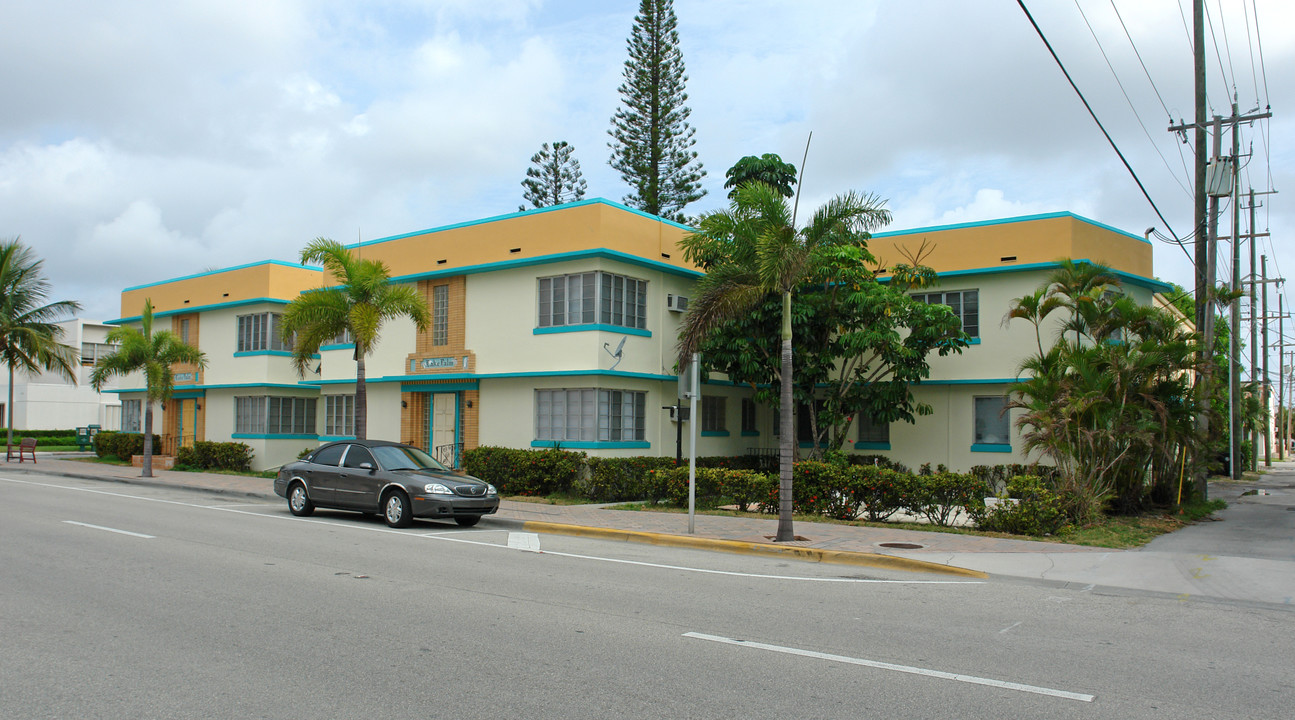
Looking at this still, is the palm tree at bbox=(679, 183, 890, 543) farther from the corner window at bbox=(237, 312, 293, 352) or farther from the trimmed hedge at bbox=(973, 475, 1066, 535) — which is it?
the corner window at bbox=(237, 312, 293, 352)

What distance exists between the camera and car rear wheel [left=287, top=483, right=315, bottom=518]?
1664 cm

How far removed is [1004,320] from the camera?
854 inches

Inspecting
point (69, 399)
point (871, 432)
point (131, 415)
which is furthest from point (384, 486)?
point (69, 399)

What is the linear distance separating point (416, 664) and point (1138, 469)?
50.3 ft

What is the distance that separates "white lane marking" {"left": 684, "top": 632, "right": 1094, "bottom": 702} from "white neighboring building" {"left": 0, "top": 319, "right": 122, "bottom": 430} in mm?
54708

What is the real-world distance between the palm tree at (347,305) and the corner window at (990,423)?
13.9 metres

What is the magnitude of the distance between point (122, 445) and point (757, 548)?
96.4 ft

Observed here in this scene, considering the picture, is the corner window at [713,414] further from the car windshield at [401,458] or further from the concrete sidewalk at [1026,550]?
the car windshield at [401,458]

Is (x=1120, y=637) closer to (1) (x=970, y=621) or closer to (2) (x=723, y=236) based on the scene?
(1) (x=970, y=621)

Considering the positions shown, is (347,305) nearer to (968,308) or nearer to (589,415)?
(589,415)

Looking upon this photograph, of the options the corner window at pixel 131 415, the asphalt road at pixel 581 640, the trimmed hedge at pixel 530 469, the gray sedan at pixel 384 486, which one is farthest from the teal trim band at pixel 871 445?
the corner window at pixel 131 415

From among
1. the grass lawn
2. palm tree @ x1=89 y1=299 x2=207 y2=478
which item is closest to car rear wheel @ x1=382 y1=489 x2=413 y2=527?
the grass lawn

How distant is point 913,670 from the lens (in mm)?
6383

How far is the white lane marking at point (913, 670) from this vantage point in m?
5.88
